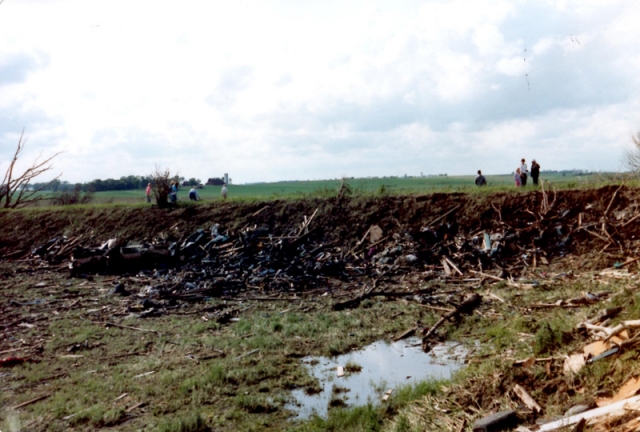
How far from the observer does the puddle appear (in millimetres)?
6875

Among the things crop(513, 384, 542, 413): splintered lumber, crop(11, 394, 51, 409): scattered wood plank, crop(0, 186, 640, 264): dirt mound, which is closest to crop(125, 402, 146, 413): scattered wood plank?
crop(11, 394, 51, 409): scattered wood plank

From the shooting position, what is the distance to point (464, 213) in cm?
1585

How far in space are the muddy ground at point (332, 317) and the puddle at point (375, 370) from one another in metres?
0.30

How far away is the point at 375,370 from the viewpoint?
792 centimetres

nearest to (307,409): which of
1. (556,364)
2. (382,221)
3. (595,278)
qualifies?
(556,364)

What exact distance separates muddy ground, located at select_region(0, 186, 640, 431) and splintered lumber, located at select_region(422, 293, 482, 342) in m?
0.16

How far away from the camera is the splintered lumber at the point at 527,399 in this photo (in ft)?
16.7

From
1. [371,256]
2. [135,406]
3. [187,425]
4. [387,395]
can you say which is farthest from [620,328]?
[371,256]

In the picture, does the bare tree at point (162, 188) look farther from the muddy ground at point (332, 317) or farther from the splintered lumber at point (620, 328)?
the splintered lumber at point (620, 328)

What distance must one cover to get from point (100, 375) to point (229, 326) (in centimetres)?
299

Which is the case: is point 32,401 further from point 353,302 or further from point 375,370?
point 353,302

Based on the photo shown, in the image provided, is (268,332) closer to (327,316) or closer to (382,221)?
(327,316)

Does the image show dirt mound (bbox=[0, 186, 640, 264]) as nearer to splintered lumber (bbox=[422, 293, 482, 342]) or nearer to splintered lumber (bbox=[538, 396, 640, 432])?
splintered lumber (bbox=[422, 293, 482, 342])

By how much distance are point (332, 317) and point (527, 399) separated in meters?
5.68
